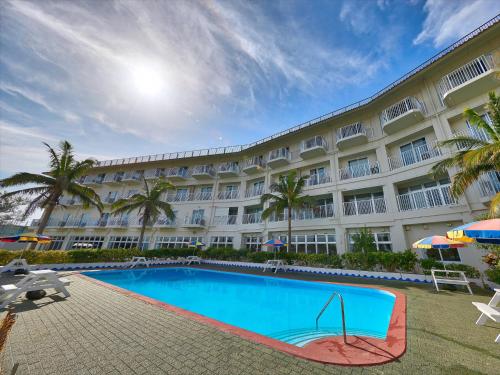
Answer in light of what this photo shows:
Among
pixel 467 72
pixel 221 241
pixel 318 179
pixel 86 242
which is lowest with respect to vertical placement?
pixel 86 242

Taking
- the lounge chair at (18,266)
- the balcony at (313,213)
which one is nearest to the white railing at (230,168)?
the balcony at (313,213)

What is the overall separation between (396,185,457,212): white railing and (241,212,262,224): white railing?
1206 cm

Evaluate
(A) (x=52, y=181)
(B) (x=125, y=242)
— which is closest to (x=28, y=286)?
(A) (x=52, y=181)

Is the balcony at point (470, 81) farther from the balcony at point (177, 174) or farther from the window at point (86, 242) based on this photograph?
the window at point (86, 242)

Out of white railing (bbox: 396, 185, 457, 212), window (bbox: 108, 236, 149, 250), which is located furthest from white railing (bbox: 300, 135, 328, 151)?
window (bbox: 108, 236, 149, 250)

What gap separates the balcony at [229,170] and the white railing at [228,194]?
2097 mm

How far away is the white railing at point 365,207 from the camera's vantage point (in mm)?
14551

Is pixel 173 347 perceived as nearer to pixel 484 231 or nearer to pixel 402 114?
pixel 484 231

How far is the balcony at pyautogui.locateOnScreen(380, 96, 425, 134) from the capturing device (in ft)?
44.7

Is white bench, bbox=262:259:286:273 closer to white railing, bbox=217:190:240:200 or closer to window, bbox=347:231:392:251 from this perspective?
window, bbox=347:231:392:251

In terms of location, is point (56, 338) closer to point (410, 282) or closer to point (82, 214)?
point (410, 282)

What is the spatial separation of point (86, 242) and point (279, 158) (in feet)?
92.4

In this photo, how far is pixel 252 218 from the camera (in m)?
21.8

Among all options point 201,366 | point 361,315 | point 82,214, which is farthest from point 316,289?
point 82,214
